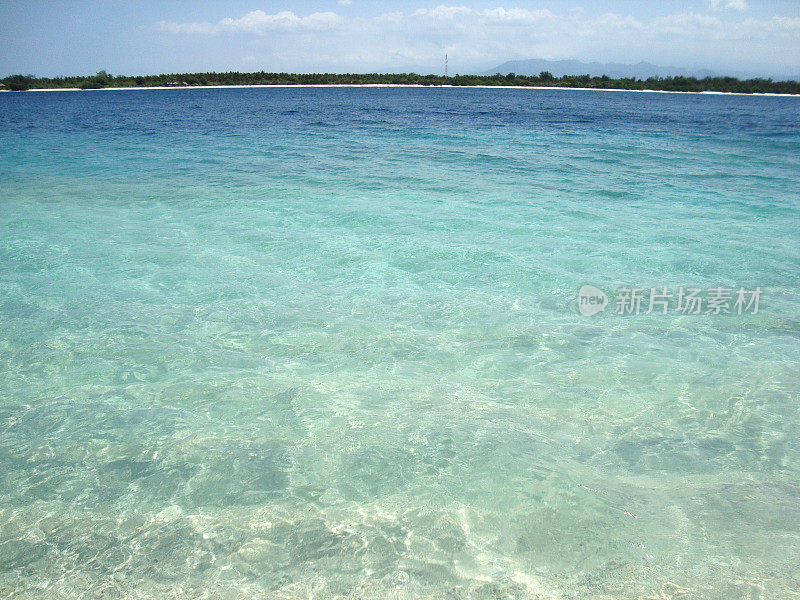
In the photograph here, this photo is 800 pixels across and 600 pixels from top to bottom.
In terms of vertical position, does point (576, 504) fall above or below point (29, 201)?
below

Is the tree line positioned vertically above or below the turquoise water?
above

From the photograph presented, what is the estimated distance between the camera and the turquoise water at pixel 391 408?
9.68 ft

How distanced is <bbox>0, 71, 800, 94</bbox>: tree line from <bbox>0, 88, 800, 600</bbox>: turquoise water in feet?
347

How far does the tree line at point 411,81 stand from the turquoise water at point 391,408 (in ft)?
347

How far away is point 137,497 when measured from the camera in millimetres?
3408

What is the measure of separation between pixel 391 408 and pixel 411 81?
114351 millimetres

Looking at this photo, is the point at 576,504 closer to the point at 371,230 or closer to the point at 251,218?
the point at 371,230

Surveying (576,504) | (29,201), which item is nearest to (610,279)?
(576,504)

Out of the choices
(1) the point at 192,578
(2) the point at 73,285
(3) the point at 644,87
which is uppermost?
(3) the point at 644,87

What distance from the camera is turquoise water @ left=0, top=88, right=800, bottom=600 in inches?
116

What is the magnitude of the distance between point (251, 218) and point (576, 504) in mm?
9235

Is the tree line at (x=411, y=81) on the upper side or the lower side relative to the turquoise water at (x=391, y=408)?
upper

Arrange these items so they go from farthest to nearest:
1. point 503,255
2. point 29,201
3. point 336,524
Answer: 1. point 29,201
2. point 503,255
3. point 336,524

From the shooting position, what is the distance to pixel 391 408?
14.6 ft
